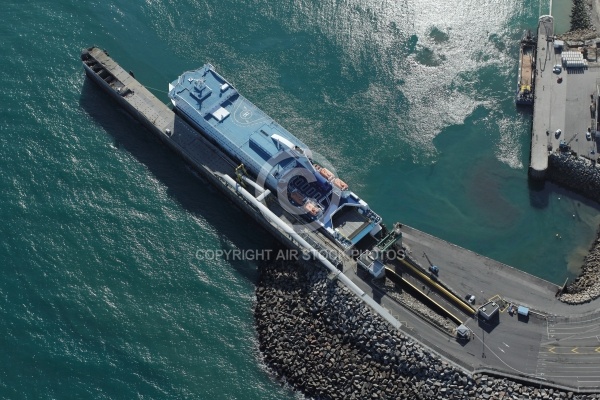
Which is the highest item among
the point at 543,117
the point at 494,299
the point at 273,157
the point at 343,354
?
the point at 543,117

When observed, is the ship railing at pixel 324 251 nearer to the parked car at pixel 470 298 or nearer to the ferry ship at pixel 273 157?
the ferry ship at pixel 273 157

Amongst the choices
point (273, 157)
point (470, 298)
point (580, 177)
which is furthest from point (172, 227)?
point (580, 177)

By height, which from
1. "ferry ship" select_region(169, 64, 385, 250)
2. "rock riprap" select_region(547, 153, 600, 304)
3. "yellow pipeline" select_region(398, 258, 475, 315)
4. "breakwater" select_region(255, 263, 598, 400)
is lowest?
"breakwater" select_region(255, 263, 598, 400)

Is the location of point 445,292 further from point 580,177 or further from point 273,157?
point 273,157

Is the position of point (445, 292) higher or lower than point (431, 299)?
higher

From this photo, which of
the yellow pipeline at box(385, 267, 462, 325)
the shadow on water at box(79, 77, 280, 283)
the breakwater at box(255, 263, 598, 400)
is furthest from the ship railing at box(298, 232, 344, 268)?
the yellow pipeline at box(385, 267, 462, 325)

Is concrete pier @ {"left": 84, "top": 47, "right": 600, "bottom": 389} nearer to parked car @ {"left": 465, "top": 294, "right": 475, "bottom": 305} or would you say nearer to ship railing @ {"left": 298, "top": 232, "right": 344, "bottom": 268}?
ship railing @ {"left": 298, "top": 232, "right": 344, "bottom": 268}

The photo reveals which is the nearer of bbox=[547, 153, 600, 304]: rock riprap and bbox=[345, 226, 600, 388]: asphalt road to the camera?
bbox=[345, 226, 600, 388]: asphalt road
